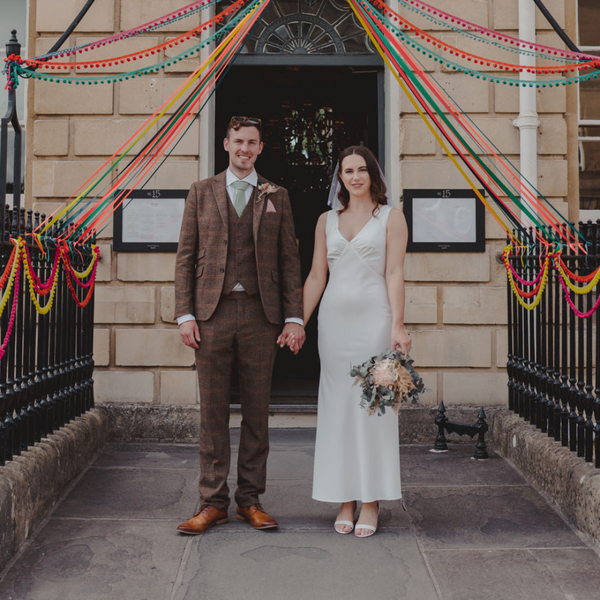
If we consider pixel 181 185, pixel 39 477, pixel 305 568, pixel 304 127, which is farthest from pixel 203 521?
pixel 304 127

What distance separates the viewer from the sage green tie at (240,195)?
355 centimetres

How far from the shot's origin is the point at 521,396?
4918mm

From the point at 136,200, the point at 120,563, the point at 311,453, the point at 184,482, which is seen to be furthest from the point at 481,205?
the point at 120,563

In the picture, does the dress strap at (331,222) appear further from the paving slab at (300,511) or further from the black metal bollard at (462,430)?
the black metal bollard at (462,430)

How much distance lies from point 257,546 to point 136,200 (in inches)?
139

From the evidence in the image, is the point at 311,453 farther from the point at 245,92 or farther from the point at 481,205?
the point at 245,92

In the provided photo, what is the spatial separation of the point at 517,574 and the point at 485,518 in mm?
723

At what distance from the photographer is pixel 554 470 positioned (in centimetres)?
389

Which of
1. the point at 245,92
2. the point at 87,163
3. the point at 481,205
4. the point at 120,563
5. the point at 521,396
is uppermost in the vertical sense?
the point at 245,92

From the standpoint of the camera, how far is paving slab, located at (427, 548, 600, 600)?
9.23ft

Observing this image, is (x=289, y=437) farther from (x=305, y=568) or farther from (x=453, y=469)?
(x=305, y=568)

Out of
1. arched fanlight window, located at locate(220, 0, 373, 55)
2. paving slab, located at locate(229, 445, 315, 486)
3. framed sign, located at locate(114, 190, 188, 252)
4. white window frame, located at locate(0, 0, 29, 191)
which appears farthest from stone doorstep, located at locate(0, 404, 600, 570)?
arched fanlight window, located at locate(220, 0, 373, 55)

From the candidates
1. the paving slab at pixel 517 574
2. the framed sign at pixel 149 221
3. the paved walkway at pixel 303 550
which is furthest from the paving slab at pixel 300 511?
the framed sign at pixel 149 221

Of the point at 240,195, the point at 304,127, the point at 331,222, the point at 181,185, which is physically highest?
the point at 304,127
